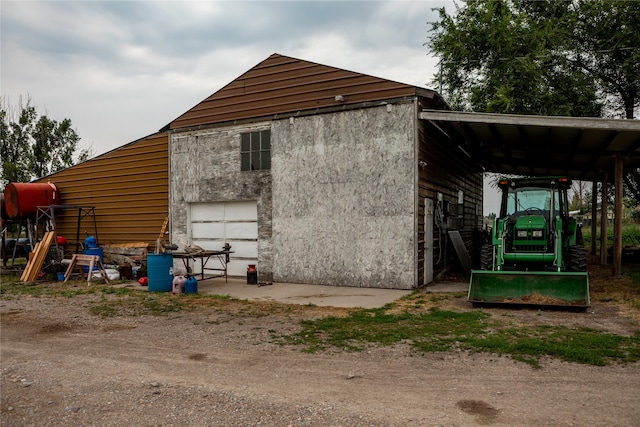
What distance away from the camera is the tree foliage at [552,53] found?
18672 millimetres

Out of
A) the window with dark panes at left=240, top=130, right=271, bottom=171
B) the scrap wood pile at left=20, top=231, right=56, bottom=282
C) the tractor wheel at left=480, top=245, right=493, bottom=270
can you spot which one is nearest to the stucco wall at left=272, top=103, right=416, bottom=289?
the window with dark panes at left=240, top=130, right=271, bottom=171

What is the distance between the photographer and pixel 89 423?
362 centimetres

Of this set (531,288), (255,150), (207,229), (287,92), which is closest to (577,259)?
(531,288)

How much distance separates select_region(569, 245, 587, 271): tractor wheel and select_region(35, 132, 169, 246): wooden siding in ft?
36.1

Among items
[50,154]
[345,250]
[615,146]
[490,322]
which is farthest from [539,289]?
[50,154]

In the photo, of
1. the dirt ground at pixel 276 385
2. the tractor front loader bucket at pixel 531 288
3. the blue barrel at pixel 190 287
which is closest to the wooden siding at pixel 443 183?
the tractor front loader bucket at pixel 531 288

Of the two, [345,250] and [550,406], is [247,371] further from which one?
[345,250]

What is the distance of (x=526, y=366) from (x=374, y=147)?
6718mm

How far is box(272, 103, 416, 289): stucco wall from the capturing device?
10.3m

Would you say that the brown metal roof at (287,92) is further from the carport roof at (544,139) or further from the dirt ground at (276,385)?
the dirt ground at (276,385)

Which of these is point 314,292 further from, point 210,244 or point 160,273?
point 210,244

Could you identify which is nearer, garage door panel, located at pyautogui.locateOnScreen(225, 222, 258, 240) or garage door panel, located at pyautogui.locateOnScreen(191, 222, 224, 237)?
garage door panel, located at pyautogui.locateOnScreen(225, 222, 258, 240)

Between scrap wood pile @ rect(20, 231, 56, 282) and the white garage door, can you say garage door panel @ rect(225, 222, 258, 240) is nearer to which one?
the white garage door

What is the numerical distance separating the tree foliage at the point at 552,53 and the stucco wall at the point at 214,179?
1146cm
